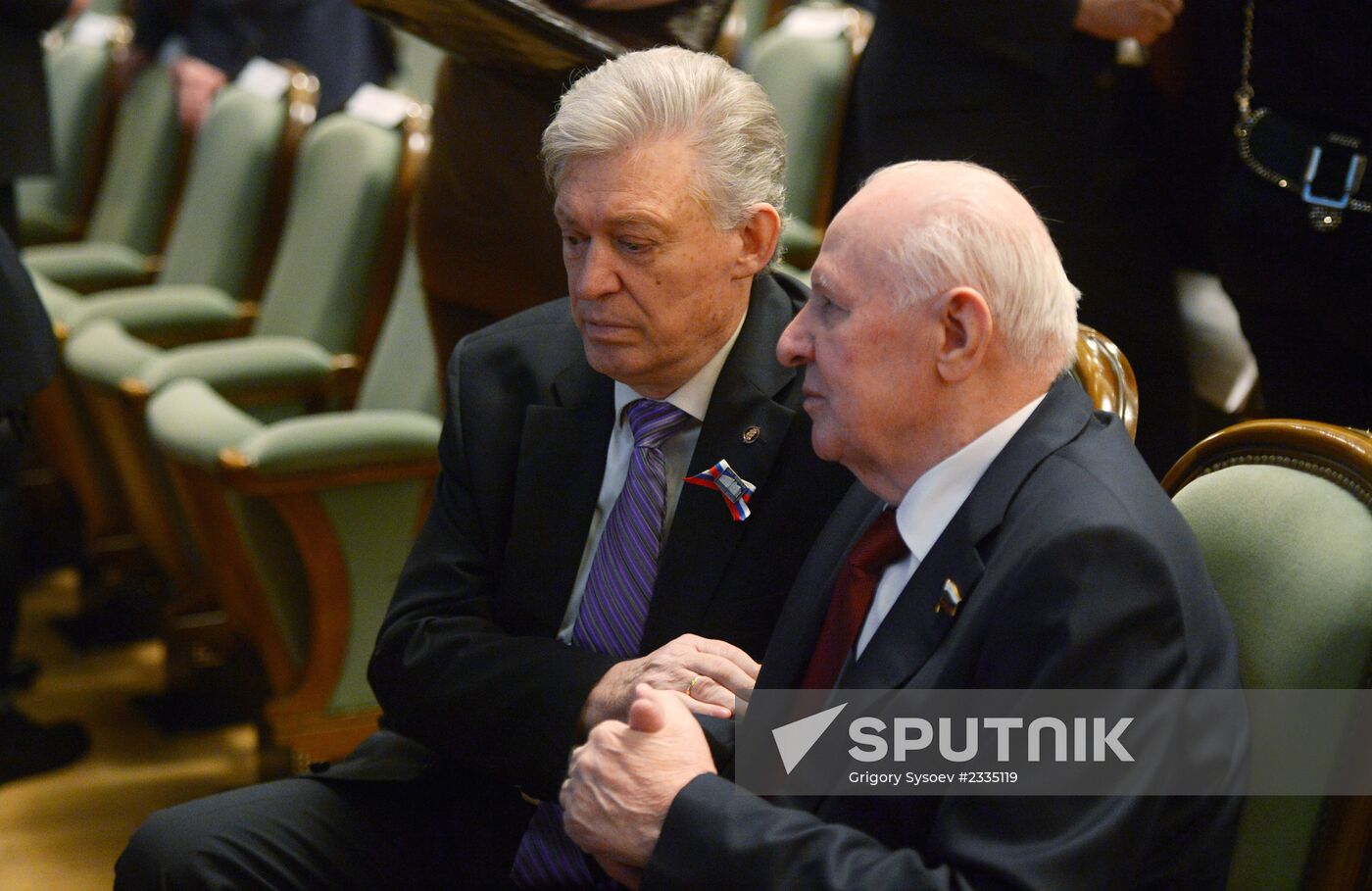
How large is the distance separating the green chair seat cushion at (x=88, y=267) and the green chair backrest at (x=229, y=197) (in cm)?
14

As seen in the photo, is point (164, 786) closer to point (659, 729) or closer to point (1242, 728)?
point (659, 729)

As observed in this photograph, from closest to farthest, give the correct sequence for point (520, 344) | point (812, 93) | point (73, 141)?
point (520, 344)
point (812, 93)
point (73, 141)

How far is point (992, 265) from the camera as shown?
123 centimetres

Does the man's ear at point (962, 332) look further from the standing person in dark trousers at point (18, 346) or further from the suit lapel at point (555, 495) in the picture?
the standing person in dark trousers at point (18, 346)

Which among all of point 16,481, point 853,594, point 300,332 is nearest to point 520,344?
point 853,594

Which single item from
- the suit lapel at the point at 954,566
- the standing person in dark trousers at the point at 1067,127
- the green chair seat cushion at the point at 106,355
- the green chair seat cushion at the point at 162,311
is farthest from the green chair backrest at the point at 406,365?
the suit lapel at the point at 954,566

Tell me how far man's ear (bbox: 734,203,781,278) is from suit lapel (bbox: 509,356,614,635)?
0.73 ft

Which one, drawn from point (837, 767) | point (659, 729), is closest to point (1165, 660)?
point (837, 767)

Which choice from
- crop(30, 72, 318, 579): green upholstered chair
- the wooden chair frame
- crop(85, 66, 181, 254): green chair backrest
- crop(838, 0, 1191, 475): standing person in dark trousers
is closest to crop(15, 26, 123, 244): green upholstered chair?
crop(85, 66, 181, 254): green chair backrest

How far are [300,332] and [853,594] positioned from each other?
234 centimetres

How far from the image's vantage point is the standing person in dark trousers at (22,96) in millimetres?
3205

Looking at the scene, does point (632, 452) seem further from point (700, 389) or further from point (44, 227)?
point (44, 227)

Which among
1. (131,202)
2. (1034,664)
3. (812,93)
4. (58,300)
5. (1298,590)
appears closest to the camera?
(1034,664)

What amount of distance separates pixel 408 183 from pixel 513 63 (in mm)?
1271
